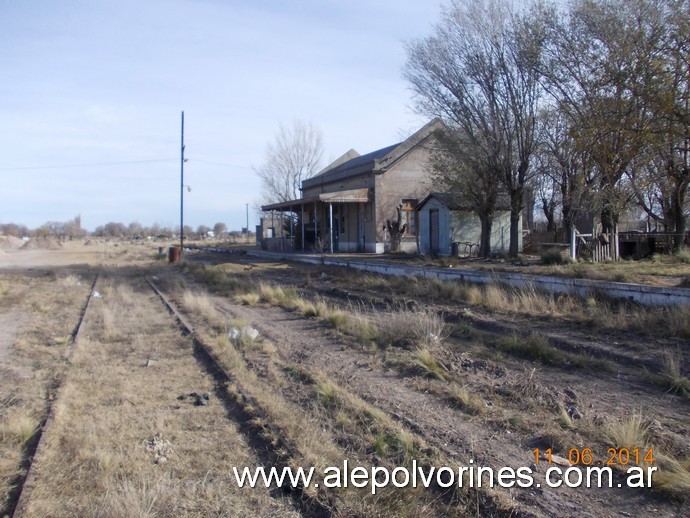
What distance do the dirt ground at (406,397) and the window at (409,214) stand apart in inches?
787

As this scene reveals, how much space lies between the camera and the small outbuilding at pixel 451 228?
2612 centimetres

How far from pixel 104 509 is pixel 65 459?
4.31 ft

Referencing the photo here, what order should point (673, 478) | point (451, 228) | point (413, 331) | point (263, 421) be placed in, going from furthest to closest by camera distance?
1. point (451, 228)
2. point (413, 331)
3. point (263, 421)
4. point (673, 478)

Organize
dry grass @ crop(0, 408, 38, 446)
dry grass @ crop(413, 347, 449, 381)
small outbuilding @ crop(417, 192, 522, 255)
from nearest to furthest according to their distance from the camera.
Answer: dry grass @ crop(0, 408, 38, 446) < dry grass @ crop(413, 347, 449, 381) < small outbuilding @ crop(417, 192, 522, 255)

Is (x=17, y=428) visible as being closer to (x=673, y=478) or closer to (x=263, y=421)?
(x=263, y=421)

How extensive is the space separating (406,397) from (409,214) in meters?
26.5

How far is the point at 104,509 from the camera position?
369 centimetres

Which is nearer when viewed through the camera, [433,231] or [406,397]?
[406,397]

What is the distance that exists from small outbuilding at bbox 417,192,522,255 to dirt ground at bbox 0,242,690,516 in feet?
47.9

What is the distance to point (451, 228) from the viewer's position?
26.2 meters

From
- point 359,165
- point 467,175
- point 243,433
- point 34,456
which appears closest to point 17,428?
point 34,456

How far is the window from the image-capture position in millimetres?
31797

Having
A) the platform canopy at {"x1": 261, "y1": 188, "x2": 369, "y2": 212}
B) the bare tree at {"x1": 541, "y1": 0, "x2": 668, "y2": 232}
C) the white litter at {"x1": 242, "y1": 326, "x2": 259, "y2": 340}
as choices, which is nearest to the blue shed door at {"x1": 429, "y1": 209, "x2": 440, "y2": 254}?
the platform canopy at {"x1": 261, "y1": 188, "x2": 369, "y2": 212}

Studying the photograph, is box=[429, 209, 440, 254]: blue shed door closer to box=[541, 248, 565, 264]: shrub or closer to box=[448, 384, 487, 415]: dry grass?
box=[541, 248, 565, 264]: shrub
